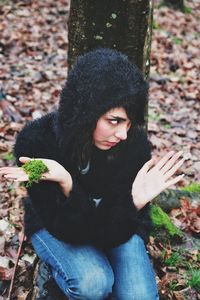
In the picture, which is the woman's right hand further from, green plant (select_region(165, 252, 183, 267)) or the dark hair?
green plant (select_region(165, 252, 183, 267))

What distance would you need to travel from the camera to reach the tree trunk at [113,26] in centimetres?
307

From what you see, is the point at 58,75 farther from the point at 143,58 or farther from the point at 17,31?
the point at 143,58

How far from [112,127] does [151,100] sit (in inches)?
148

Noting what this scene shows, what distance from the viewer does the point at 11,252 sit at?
3.51 meters

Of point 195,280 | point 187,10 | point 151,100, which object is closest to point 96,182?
point 195,280

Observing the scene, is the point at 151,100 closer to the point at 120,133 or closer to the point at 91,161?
the point at 91,161

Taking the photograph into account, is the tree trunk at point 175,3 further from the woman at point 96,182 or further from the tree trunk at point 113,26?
the woman at point 96,182

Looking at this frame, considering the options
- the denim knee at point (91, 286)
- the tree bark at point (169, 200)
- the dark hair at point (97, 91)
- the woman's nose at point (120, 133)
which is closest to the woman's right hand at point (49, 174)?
the dark hair at point (97, 91)

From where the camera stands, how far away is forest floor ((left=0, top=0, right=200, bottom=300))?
3.40m

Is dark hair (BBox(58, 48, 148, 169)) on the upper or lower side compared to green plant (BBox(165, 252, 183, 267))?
upper

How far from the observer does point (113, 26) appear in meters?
3.13

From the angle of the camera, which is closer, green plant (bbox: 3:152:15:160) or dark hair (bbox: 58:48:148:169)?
dark hair (bbox: 58:48:148:169)

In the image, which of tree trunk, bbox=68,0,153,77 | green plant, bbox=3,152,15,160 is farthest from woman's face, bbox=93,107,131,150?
green plant, bbox=3,152,15,160

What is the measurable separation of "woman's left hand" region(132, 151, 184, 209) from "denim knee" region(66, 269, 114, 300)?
1.75 ft
